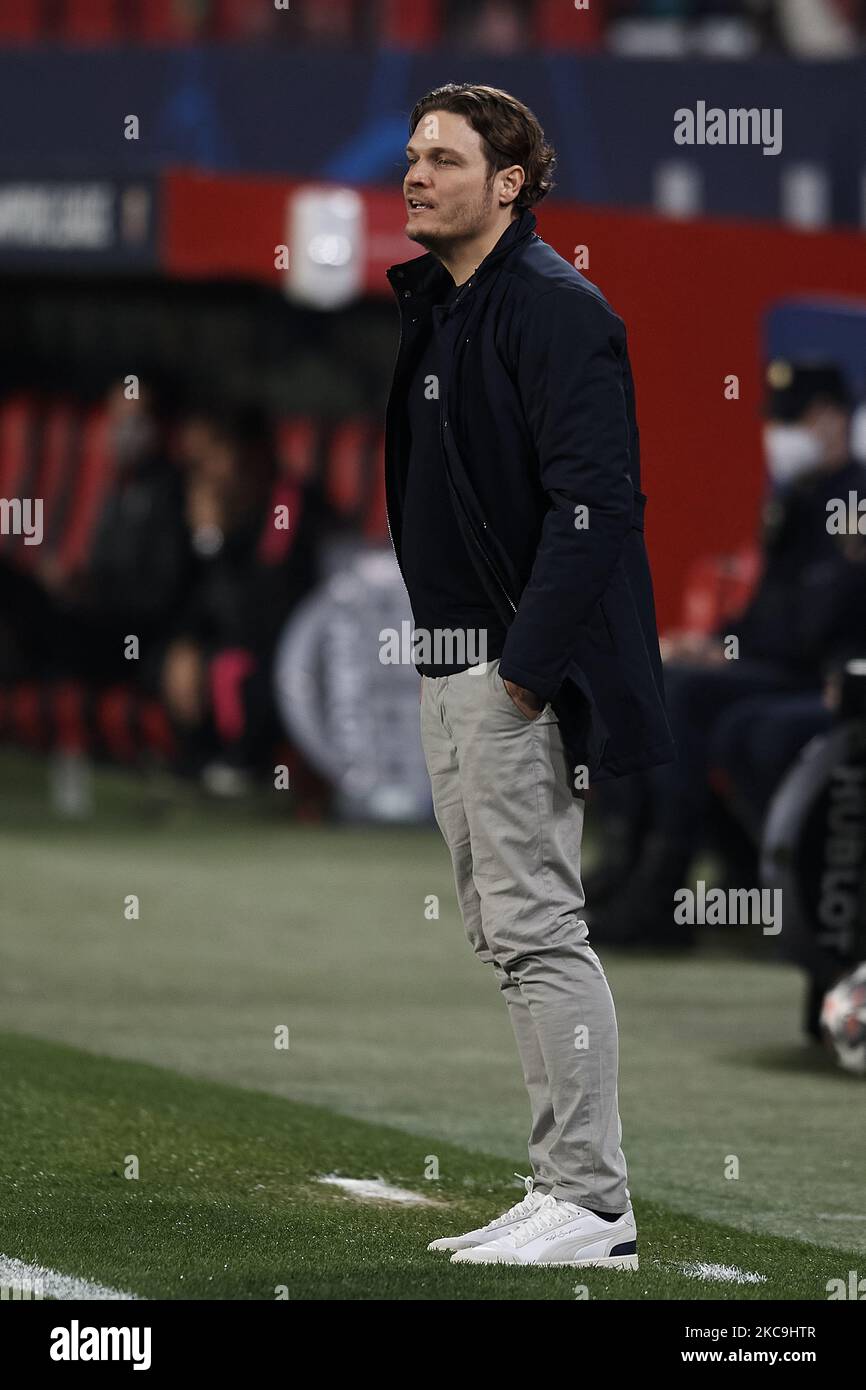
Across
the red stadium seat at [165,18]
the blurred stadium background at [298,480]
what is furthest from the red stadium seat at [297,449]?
the red stadium seat at [165,18]

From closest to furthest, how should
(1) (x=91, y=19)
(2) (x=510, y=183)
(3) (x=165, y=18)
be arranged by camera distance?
(2) (x=510, y=183) → (3) (x=165, y=18) → (1) (x=91, y=19)

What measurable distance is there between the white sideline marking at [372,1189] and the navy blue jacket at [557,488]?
4.05 feet

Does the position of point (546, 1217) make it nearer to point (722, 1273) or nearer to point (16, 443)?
point (722, 1273)

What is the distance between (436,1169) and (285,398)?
11.3 metres

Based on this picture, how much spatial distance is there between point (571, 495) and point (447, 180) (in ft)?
1.95

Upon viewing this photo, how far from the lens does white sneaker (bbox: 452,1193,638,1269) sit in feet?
15.0

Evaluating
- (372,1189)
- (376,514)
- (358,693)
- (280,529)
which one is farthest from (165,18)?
(372,1189)

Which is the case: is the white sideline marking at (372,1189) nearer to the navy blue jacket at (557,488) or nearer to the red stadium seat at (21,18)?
the navy blue jacket at (557,488)

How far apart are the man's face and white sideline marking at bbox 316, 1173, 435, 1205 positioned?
1899 millimetres

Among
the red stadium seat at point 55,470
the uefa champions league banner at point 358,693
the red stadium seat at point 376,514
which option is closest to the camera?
the uefa champions league banner at point 358,693

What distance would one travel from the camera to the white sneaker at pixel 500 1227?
184 inches

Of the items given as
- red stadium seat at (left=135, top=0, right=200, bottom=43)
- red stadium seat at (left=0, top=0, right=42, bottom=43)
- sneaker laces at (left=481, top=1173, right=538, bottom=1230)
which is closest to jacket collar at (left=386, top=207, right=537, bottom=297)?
sneaker laces at (left=481, top=1173, right=538, bottom=1230)

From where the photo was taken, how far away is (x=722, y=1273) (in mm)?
4816

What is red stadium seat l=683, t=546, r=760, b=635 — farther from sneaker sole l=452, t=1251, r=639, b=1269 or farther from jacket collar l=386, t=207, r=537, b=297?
sneaker sole l=452, t=1251, r=639, b=1269
